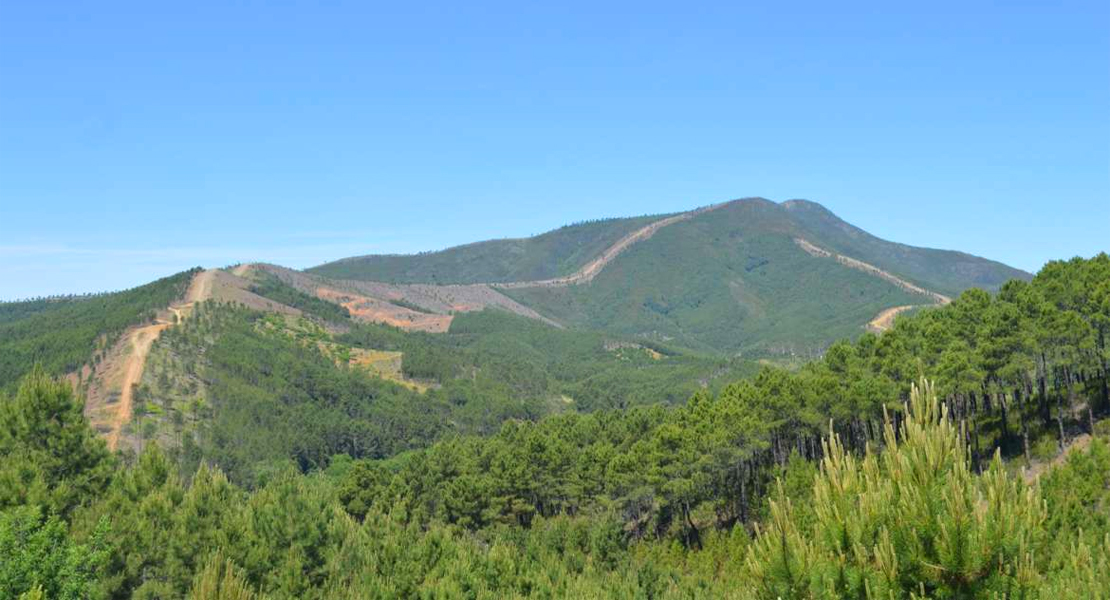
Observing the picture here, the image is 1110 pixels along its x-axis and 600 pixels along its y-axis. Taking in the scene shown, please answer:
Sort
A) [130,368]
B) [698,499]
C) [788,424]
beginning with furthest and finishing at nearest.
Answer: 1. [130,368]
2. [698,499]
3. [788,424]

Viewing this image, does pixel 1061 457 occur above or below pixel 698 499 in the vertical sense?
above

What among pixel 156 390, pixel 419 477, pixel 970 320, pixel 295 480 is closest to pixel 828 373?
pixel 970 320

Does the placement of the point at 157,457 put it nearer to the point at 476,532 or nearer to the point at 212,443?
the point at 476,532

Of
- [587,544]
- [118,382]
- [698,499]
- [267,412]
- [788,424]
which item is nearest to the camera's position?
[587,544]

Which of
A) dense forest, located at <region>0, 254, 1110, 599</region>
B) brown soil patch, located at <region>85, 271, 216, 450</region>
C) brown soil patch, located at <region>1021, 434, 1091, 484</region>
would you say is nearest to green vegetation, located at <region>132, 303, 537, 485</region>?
brown soil patch, located at <region>85, 271, 216, 450</region>

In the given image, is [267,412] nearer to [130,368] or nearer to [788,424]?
[130,368]

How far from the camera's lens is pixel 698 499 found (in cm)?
6500

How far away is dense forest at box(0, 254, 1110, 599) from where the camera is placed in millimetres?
12562

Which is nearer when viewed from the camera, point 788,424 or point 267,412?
point 788,424

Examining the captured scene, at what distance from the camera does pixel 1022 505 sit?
40.4ft

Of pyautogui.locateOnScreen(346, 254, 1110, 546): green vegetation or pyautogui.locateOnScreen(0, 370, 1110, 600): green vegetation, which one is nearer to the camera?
pyautogui.locateOnScreen(0, 370, 1110, 600): green vegetation

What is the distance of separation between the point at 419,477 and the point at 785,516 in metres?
59.0

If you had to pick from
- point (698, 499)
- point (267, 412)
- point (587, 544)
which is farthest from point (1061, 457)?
point (267, 412)

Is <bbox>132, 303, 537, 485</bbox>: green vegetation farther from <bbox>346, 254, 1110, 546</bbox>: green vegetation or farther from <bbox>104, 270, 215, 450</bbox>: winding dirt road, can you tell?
<bbox>346, 254, 1110, 546</bbox>: green vegetation
